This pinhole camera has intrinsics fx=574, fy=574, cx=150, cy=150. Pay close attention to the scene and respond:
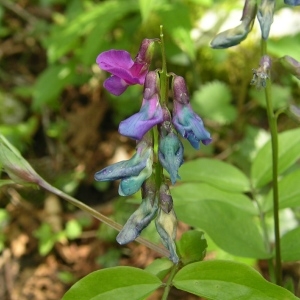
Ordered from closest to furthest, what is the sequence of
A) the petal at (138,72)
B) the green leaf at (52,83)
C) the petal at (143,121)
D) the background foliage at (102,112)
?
the petal at (143,121)
the petal at (138,72)
the background foliage at (102,112)
the green leaf at (52,83)

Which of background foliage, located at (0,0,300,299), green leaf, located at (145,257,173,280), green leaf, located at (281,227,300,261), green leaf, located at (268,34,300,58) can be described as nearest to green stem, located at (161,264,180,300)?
green leaf, located at (145,257,173,280)

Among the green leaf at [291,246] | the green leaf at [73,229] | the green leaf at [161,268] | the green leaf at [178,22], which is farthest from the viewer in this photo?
the green leaf at [73,229]

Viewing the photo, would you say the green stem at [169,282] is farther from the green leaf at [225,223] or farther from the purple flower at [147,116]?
the purple flower at [147,116]

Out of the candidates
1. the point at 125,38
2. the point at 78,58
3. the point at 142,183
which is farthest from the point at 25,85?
the point at 142,183

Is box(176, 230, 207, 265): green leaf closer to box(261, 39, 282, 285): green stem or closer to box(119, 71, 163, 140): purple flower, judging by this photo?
box(261, 39, 282, 285): green stem

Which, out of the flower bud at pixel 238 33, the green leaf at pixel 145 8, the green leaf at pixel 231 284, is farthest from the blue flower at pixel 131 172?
the green leaf at pixel 145 8

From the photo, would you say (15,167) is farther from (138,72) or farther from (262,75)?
(262,75)
